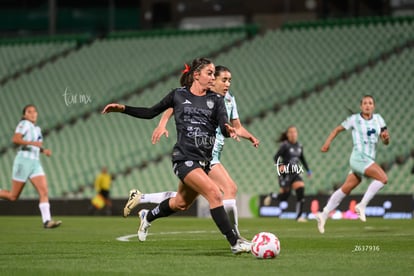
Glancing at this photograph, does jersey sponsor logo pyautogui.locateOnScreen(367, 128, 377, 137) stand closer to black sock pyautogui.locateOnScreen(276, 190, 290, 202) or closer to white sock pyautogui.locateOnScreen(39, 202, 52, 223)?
white sock pyautogui.locateOnScreen(39, 202, 52, 223)

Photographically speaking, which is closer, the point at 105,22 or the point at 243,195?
the point at 243,195

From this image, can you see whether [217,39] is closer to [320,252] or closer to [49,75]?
[49,75]

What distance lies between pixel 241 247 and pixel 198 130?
141 centimetres

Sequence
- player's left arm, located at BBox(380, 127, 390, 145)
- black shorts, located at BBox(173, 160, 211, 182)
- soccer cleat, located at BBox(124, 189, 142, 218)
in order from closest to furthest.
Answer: black shorts, located at BBox(173, 160, 211, 182) < soccer cleat, located at BBox(124, 189, 142, 218) < player's left arm, located at BBox(380, 127, 390, 145)

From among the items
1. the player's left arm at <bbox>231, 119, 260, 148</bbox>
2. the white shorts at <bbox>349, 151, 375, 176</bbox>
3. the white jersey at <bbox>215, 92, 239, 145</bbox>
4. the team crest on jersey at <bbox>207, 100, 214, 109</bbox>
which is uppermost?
the team crest on jersey at <bbox>207, 100, 214, 109</bbox>

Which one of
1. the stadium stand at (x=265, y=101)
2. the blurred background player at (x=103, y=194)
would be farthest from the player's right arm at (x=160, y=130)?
the blurred background player at (x=103, y=194)

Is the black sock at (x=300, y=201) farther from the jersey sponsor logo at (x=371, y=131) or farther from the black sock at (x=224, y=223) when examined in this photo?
the black sock at (x=224, y=223)

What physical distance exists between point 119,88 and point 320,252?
74.6ft

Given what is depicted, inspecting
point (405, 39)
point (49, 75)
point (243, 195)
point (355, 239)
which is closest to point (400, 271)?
point (355, 239)

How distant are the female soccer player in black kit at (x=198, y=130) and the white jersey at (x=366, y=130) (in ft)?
17.5

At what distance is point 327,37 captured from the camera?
104ft

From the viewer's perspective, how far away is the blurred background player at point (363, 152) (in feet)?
49.5

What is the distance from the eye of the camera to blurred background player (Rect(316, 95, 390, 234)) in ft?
49.5

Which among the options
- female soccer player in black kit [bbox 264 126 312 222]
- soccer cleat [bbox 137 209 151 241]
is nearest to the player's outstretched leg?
soccer cleat [bbox 137 209 151 241]
